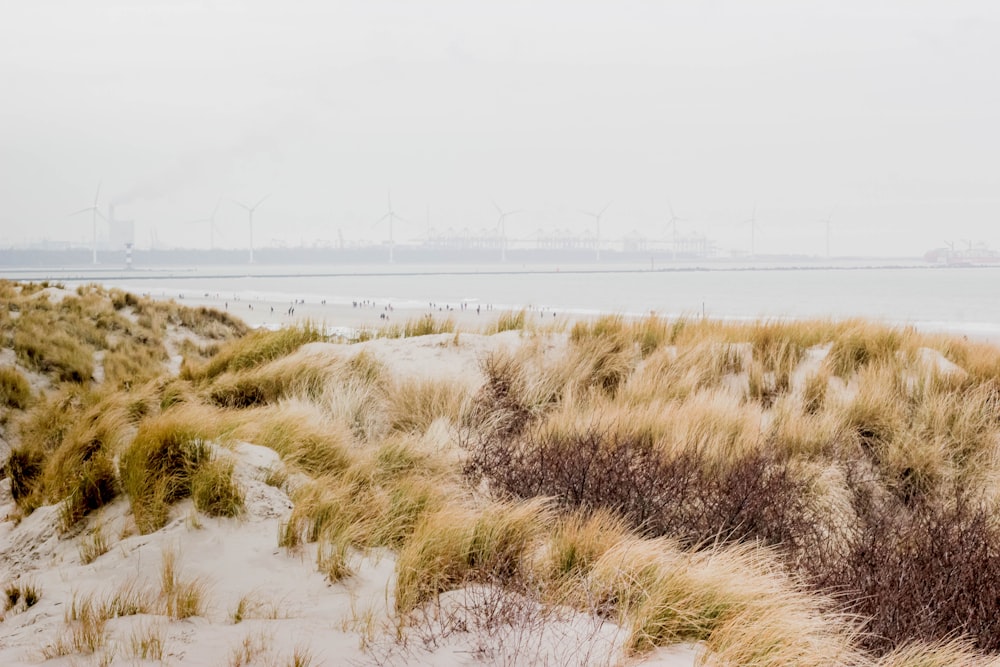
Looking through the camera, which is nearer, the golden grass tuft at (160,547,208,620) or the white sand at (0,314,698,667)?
the white sand at (0,314,698,667)

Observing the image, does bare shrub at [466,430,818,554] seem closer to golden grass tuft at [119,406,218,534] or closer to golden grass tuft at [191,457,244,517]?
golden grass tuft at [191,457,244,517]

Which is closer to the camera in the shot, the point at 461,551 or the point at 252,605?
the point at 252,605

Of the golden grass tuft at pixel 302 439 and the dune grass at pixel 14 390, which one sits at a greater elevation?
the golden grass tuft at pixel 302 439

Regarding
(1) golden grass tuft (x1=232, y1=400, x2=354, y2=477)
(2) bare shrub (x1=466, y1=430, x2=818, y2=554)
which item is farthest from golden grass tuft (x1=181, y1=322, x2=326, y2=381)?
(2) bare shrub (x1=466, y1=430, x2=818, y2=554)

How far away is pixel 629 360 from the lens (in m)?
8.56

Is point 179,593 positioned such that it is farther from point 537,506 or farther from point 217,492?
point 537,506

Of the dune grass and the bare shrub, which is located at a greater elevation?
the bare shrub

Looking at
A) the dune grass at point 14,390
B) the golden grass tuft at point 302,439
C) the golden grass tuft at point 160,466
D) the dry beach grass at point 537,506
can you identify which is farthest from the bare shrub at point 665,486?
the dune grass at point 14,390

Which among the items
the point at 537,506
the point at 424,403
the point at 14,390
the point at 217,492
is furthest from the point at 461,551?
the point at 14,390

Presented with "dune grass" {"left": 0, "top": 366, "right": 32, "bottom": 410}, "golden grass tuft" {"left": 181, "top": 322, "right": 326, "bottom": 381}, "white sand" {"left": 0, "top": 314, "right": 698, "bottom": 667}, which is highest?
"golden grass tuft" {"left": 181, "top": 322, "right": 326, "bottom": 381}

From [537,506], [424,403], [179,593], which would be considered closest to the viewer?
[179,593]

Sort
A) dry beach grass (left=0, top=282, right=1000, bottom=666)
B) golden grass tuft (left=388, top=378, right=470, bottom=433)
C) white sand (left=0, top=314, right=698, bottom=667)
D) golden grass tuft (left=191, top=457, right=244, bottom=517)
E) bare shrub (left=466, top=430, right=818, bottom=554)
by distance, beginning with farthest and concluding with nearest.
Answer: golden grass tuft (left=388, top=378, right=470, bottom=433)
golden grass tuft (left=191, top=457, right=244, bottom=517)
bare shrub (left=466, top=430, right=818, bottom=554)
dry beach grass (left=0, top=282, right=1000, bottom=666)
white sand (left=0, top=314, right=698, bottom=667)

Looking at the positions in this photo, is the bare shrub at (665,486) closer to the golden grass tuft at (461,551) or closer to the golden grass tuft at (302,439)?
the golden grass tuft at (461,551)

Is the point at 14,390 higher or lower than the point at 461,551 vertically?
lower
